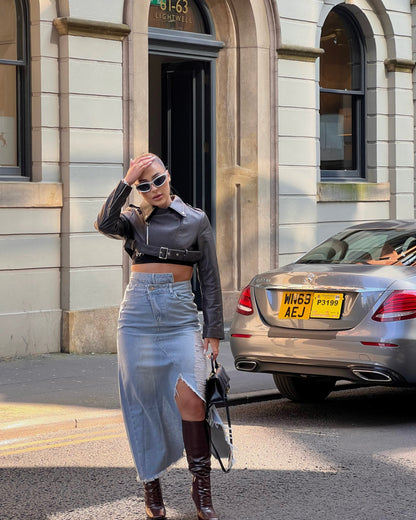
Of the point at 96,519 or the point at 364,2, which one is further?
the point at 364,2

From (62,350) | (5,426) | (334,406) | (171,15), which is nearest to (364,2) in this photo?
(171,15)

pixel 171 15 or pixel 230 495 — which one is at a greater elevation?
A: pixel 171 15

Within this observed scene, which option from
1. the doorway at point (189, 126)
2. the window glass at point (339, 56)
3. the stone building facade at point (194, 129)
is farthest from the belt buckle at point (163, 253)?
the window glass at point (339, 56)

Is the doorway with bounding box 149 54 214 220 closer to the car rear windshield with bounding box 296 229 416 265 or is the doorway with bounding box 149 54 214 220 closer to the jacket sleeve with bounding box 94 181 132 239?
the car rear windshield with bounding box 296 229 416 265

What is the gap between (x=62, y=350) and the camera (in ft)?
39.7

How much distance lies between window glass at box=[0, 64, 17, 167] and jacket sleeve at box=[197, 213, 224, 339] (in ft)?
22.1

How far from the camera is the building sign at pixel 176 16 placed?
536 inches

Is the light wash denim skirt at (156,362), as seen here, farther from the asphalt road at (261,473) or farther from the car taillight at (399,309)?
the car taillight at (399,309)

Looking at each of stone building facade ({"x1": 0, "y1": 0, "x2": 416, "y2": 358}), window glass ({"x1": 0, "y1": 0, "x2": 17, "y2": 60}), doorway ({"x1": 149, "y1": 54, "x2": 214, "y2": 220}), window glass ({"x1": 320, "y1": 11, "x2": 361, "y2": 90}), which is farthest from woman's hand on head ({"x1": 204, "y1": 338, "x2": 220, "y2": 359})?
window glass ({"x1": 320, "y1": 11, "x2": 361, "y2": 90})

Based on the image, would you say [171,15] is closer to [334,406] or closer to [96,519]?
[334,406]

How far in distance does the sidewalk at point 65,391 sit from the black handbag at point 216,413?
8.98 ft

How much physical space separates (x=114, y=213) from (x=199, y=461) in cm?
133

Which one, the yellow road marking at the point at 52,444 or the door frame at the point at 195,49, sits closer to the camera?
the yellow road marking at the point at 52,444

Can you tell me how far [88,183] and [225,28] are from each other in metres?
3.45
